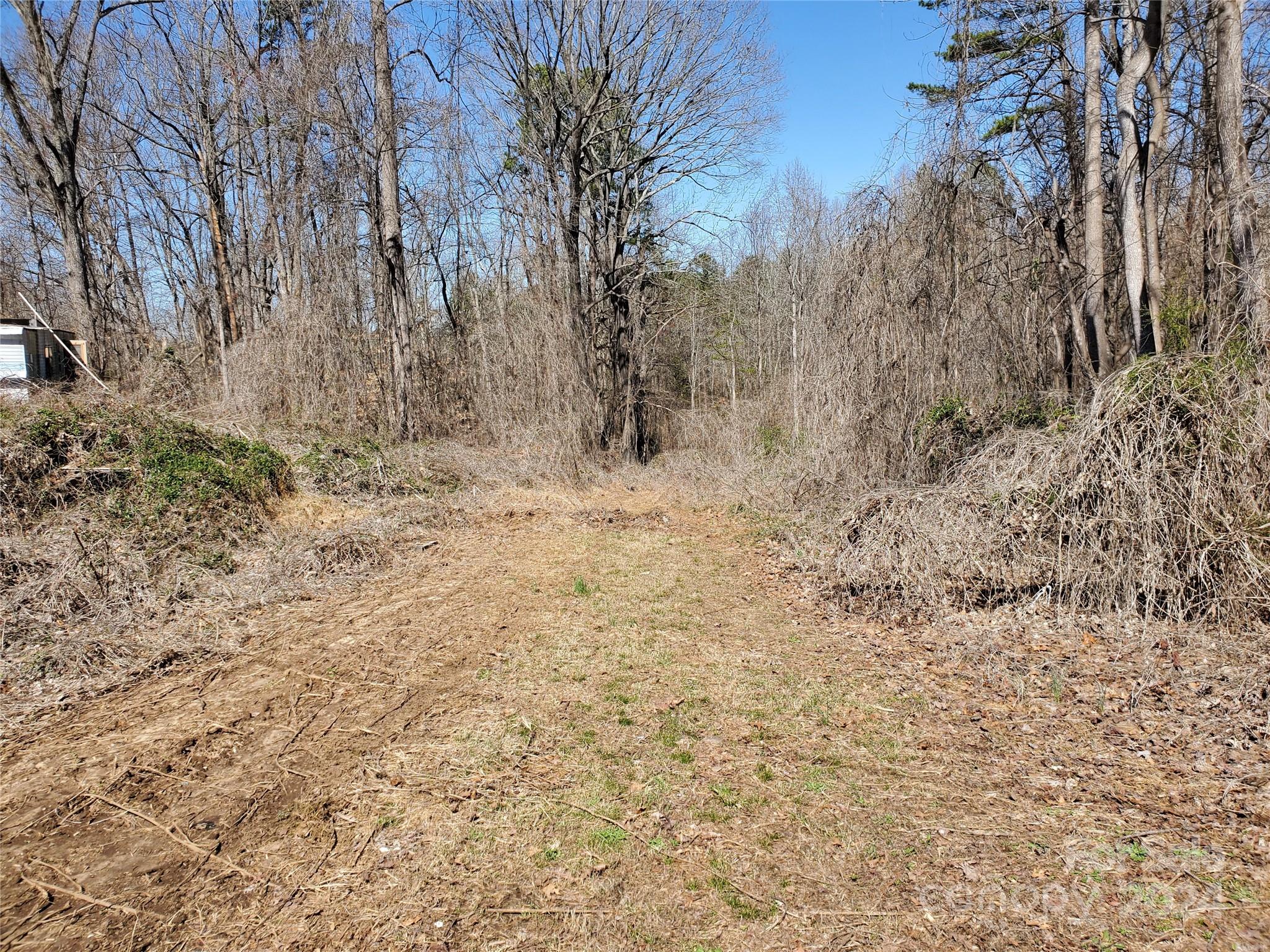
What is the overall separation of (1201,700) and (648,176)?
13.8m

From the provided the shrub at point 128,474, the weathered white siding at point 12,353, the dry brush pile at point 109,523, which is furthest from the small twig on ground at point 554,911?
the weathered white siding at point 12,353

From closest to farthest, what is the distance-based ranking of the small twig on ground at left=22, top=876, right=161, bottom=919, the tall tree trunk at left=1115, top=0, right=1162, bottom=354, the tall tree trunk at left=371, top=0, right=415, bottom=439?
the small twig on ground at left=22, top=876, right=161, bottom=919, the tall tree trunk at left=1115, top=0, right=1162, bottom=354, the tall tree trunk at left=371, top=0, right=415, bottom=439

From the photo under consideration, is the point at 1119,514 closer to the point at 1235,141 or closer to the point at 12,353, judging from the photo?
the point at 1235,141

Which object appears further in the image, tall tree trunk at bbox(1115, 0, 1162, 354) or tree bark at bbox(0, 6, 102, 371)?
tree bark at bbox(0, 6, 102, 371)

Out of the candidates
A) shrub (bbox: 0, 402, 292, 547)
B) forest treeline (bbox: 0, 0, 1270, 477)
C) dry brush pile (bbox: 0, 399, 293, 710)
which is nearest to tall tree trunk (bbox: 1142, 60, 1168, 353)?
forest treeline (bbox: 0, 0, 1270, 477)

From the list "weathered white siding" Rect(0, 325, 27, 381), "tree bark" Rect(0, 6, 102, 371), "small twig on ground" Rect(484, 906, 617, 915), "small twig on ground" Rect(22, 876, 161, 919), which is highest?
"tree bark" Rect(0, 6, 102, 371)

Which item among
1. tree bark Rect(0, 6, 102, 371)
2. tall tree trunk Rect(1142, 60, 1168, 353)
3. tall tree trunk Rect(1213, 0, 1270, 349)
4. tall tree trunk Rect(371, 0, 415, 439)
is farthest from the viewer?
tree bark Rect(0, 6, 102, 371)

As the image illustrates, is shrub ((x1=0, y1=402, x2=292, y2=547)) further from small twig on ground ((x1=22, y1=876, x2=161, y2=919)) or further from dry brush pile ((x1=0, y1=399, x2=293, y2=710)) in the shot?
small twig on ground ((x1=22, y1=876, x2=161, y2=919))

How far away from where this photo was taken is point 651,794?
3.28 m

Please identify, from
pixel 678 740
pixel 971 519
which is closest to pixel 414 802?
pixel 678 740

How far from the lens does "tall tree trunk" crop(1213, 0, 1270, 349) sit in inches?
203

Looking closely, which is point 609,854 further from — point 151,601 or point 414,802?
point 151,601

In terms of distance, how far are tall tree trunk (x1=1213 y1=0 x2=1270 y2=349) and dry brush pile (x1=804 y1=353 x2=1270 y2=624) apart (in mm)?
971

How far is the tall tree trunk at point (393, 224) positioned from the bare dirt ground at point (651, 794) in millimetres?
8421
